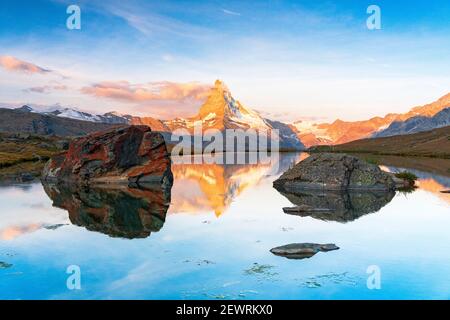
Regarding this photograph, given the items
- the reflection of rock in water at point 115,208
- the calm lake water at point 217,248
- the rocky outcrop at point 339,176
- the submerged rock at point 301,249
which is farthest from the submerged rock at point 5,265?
the rocky outcrop at point 339,176

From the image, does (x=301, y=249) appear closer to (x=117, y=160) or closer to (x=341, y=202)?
(x=341, y=202)

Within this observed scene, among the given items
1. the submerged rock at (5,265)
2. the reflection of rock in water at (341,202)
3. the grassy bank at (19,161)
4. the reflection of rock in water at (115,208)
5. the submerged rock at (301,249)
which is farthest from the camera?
the grassy bank at (19,161)

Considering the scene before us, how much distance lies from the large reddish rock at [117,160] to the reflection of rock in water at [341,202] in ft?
71.7

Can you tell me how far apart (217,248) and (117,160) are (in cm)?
4466

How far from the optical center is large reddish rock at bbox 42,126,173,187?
72.2 meters

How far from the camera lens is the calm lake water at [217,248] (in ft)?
76.2

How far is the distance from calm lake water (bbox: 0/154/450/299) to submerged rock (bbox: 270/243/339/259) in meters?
0.75

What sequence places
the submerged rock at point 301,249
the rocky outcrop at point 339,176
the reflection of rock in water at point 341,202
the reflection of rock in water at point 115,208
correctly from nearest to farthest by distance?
the submerged rock at point 301,249
the reflection of rock in water at point 115,208
the reflection of rock in water at point 341,202
the rocky outcrop at point 339,176

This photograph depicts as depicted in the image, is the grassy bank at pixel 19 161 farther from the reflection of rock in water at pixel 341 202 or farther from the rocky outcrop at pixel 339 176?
the reflection of rock in water at pixel 341 202

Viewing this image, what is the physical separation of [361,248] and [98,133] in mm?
53950

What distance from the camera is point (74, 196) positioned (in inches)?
2343

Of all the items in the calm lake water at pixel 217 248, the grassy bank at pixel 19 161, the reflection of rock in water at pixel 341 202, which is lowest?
the calm lake water at pixel 217 248
